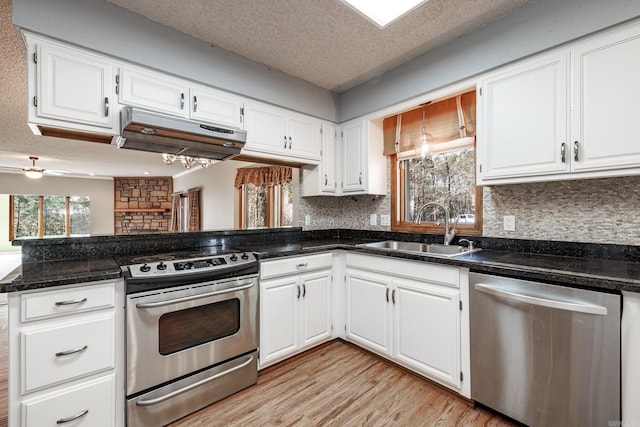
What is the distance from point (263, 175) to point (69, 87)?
259cm

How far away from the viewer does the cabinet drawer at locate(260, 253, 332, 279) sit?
6.77 feet

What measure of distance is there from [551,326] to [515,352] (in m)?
0.24

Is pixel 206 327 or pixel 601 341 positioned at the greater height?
pixel 601 341

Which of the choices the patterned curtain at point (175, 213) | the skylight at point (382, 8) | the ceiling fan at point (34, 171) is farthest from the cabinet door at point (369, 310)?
the ceiling fan at point (34, 171)

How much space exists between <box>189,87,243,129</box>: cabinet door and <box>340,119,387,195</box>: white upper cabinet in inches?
45.2

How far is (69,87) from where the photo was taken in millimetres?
1592

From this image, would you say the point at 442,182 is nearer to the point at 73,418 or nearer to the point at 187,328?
the point at 187,328

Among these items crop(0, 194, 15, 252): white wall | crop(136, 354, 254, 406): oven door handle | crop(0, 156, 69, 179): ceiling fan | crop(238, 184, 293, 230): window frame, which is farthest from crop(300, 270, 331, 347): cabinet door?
crop(0, 194, 15, 252): white wall

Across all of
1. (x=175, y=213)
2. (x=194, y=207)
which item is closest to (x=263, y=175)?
(x=194, y=207)

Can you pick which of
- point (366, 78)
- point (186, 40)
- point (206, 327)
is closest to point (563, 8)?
point (366, 78)

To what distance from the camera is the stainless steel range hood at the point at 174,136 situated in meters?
1.68

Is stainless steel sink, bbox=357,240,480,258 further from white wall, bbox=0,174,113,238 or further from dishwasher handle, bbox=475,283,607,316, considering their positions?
white wall, bbox=0,174,113,238

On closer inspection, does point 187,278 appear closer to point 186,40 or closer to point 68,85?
point 68,85

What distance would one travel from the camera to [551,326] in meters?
1.36
